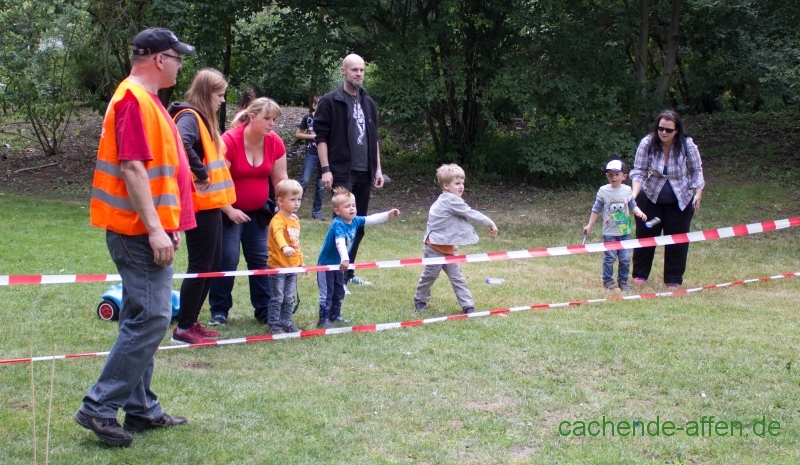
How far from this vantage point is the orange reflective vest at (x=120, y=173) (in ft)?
13.0

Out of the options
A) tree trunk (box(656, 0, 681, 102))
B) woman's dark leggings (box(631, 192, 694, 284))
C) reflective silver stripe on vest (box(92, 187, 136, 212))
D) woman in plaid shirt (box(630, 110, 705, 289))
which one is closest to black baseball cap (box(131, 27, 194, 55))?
reflective silver stripe on vest (box(92, 187, 136, 212))

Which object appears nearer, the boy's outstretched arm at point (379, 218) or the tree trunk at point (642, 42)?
the boy's outstretched arm at point (379, 218)

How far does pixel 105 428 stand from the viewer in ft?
13.2

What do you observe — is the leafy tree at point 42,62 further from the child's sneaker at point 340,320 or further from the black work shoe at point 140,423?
the black work shoe at point 140,423

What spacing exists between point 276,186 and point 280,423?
2.54 m

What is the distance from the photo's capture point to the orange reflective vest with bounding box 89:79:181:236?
3.96 m

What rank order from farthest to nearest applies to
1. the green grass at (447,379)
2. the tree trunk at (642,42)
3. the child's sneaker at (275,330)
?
the tree trunk at (642,42) < the child's sneaker at (275,330) < the green grass at (447,379)

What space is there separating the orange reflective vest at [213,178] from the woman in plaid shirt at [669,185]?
4.52 m

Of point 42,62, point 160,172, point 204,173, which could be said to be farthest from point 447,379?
point 42,62

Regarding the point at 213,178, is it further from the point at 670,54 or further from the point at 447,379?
the point at 670,54

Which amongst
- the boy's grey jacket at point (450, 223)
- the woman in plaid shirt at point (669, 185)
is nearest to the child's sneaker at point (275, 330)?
the boy's grey jacket at point (450, 223)

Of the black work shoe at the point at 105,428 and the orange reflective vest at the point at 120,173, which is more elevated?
the orange reflective vest at the point at 120,173

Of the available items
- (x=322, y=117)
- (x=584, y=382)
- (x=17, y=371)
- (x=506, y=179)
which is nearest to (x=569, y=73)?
(x=506, y=179)

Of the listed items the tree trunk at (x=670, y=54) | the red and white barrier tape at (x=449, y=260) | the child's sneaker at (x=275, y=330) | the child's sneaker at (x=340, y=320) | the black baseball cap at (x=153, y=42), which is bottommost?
the child's sneaker at (x=340, y=320)
